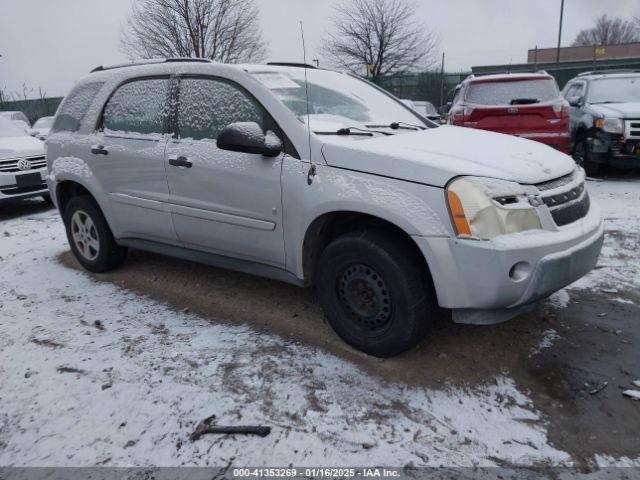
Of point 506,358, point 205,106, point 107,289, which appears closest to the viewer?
point 506,358

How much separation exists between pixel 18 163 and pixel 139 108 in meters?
4.90

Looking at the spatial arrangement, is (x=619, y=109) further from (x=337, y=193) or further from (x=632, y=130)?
(x=337, y=193)

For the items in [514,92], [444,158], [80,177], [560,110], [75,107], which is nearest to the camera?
[444,158]

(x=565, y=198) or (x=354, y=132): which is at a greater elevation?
(x=354, y=132)

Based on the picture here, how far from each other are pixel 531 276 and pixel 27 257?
5048 millimetres

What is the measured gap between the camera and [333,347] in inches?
126

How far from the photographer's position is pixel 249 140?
10.1 ft

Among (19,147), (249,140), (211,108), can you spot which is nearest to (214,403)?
(249,140)

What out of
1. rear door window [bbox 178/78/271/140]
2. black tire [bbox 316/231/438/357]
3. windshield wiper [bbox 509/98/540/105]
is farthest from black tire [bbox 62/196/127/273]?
windshield wiper [bbox 509/98/540/105]

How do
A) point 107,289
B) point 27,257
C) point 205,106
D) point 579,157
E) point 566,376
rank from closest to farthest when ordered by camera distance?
1. point 566,376
2. point 205,106
3. point 107,289
4. point 27,257
5. point 579,157

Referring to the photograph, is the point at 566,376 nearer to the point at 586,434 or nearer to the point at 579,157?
the point at 586,434

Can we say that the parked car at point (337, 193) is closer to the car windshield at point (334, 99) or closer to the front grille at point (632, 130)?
the car windshield at point (334, 99)

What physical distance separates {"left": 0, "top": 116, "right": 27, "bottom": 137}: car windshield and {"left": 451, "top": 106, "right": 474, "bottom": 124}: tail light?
7.43 meters

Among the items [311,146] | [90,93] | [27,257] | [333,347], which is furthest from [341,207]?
[27,257]
